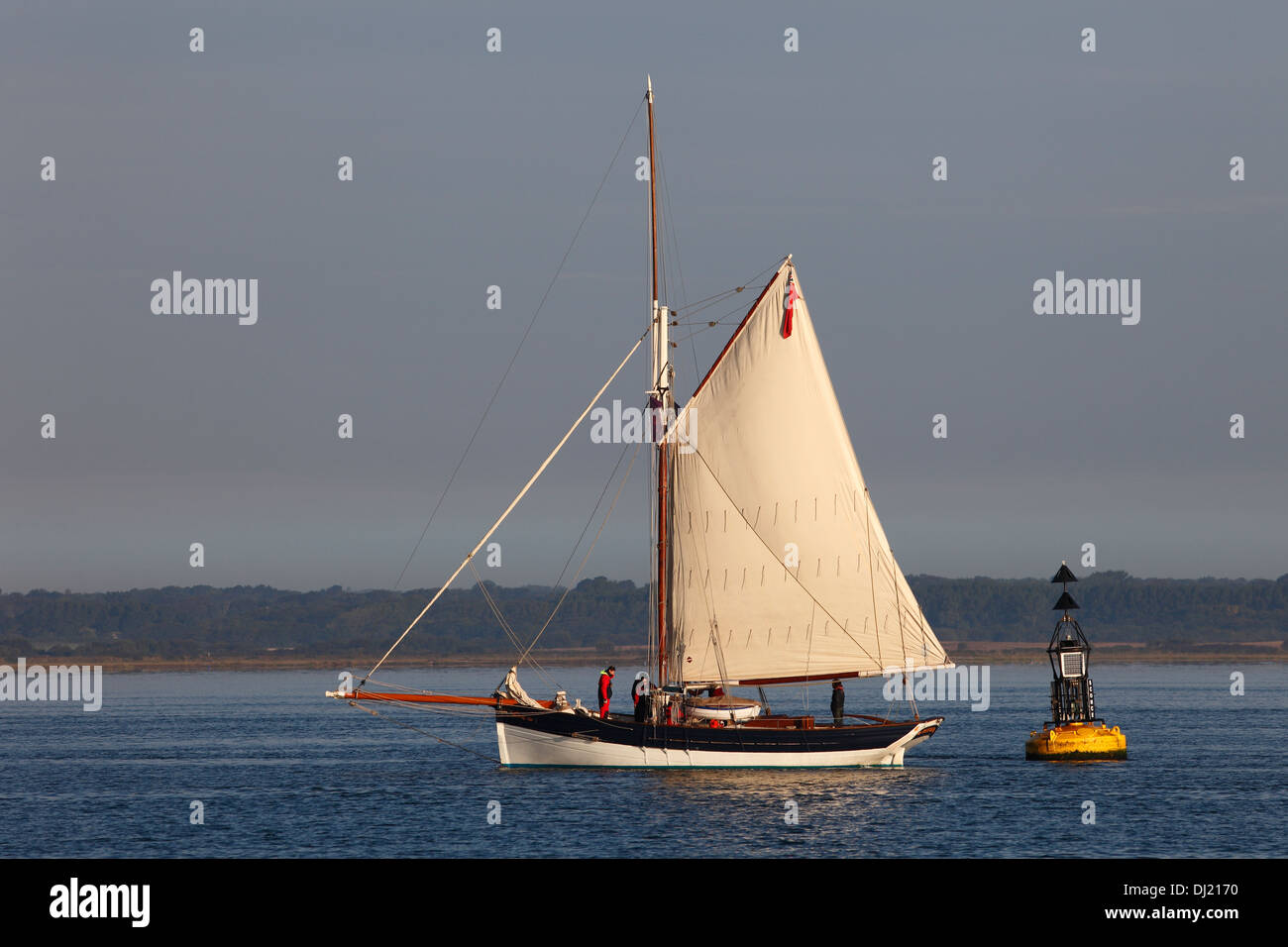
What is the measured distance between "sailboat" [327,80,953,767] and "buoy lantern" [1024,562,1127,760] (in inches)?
290

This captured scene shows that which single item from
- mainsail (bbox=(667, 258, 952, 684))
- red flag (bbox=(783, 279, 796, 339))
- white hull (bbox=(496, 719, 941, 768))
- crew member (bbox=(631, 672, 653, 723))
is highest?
red flag (bbox=(783, 279, 796, 339))

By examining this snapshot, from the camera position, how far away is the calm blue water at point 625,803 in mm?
43938

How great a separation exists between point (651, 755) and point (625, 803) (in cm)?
661

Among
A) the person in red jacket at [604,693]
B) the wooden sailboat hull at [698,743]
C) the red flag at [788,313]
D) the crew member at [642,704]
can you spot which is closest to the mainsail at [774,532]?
the red flag at [788,313]

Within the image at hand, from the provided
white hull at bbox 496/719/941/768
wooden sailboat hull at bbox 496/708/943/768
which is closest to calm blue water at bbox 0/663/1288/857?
white hull at bbox 496/719/941/768

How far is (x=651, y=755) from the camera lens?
58.0 m

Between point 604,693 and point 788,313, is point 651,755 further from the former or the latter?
point 788,313

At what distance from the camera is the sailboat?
58000 mm

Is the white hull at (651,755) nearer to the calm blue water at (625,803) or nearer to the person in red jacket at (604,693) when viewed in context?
the calm blue water at (625,803)

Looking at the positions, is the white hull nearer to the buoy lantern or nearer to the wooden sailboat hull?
the wooden sailboat hull

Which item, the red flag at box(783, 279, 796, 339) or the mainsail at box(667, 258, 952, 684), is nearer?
the mainsail at box(667, 258, 952, 684)
